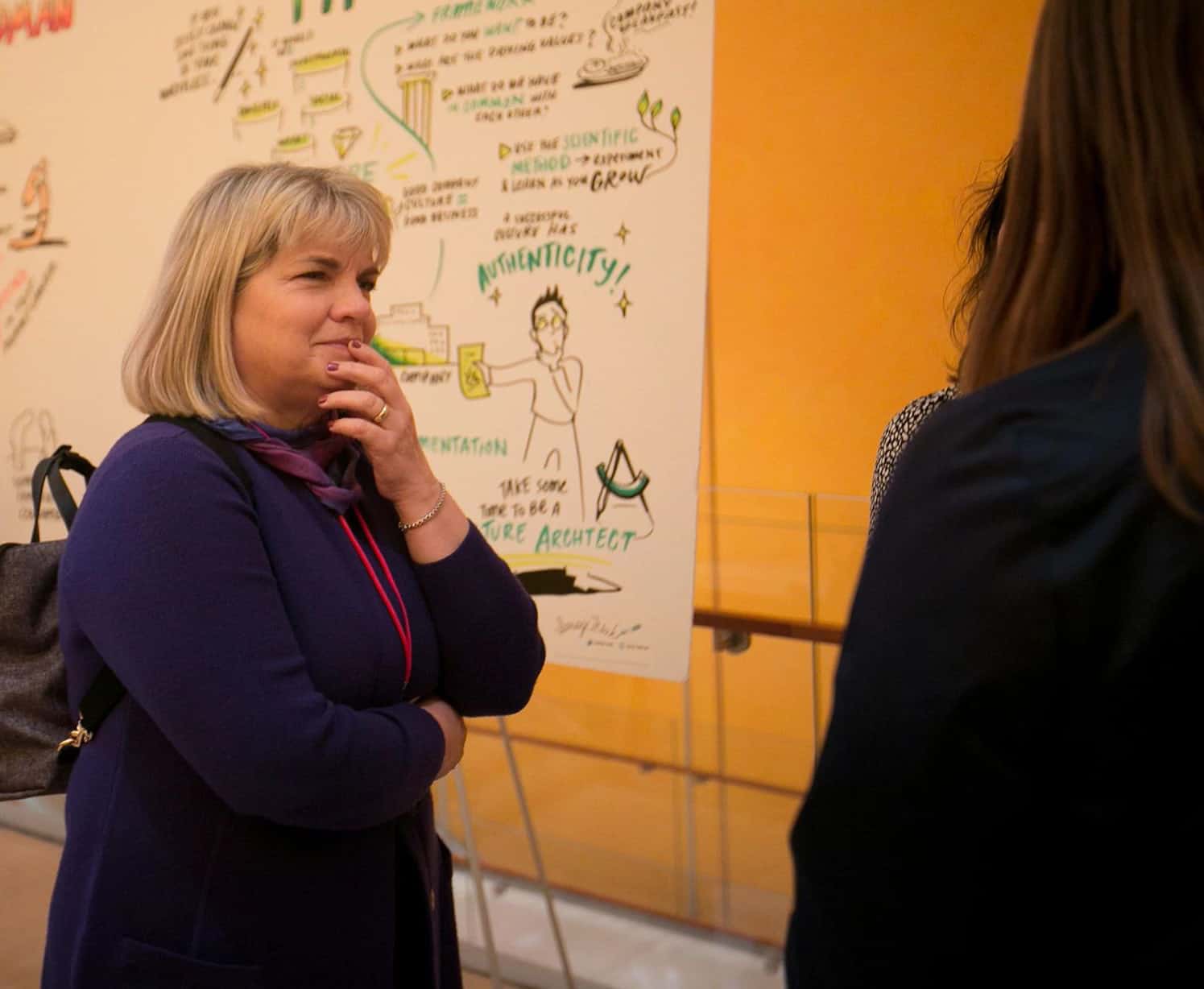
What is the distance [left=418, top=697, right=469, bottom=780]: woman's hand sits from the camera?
135 cm

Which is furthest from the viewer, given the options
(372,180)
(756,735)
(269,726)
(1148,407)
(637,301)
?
(756,735)

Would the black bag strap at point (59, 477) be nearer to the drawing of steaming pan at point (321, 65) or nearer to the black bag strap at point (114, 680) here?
the black bag strap at point (114, 680)

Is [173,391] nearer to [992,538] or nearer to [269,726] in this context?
[269,726]

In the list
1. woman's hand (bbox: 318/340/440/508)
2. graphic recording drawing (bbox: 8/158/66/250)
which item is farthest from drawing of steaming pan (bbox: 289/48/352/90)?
woman's hand (bbox: 318/340/440/508)

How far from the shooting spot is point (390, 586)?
1.33 m

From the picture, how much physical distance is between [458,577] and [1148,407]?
2.96 feet

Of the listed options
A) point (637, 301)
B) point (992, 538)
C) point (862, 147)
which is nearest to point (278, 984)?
point (992, 538)

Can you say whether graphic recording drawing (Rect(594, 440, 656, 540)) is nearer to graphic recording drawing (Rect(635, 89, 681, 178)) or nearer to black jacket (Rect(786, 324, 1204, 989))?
graphic recording drawing (Rect(635, 89, 681, 178))

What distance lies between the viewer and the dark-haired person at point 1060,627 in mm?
636

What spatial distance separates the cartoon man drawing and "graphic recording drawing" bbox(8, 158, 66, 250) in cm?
153

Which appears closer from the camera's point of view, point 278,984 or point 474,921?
point 278,984

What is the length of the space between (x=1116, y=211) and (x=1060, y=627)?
27cm

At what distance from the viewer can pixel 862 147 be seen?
8.85 ft

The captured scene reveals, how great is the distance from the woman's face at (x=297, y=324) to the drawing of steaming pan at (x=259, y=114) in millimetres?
1369
